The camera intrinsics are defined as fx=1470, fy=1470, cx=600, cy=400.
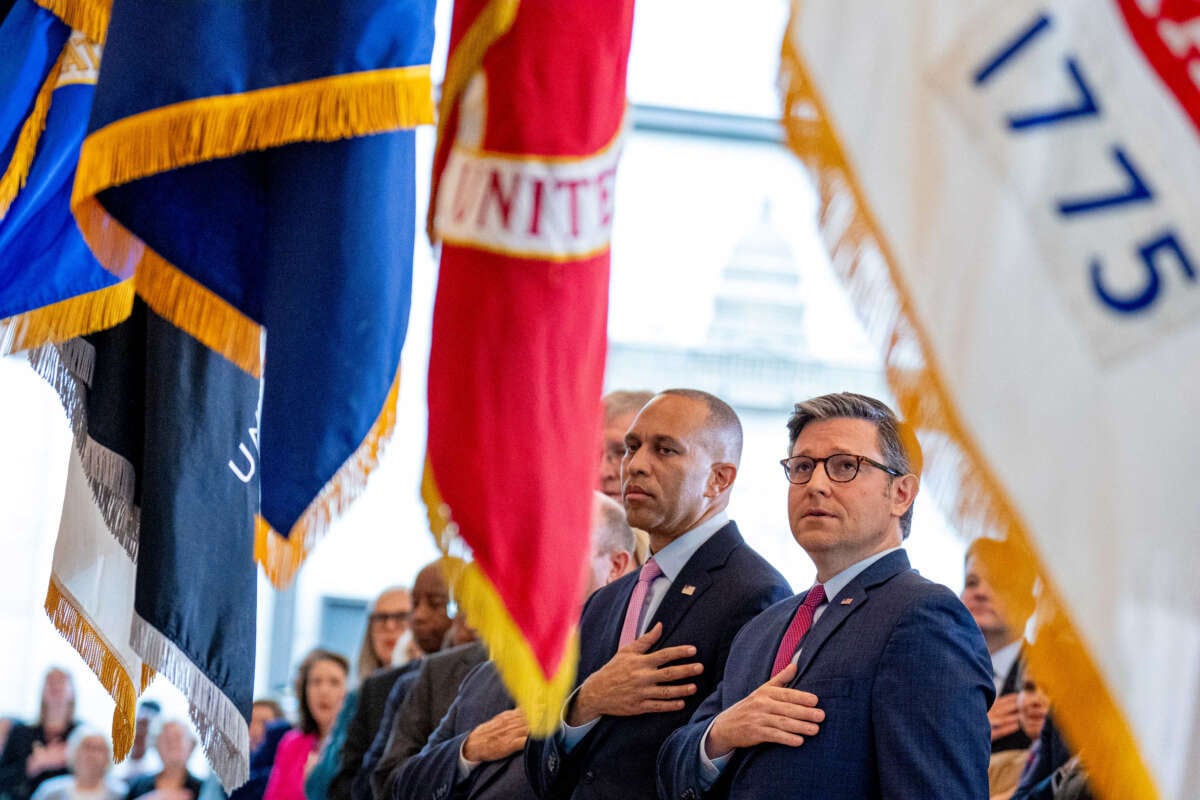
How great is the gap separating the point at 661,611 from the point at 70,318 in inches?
50.7

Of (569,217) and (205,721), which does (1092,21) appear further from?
(205,721)

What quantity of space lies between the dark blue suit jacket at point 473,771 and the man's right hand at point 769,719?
744mm

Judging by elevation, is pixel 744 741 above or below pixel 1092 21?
below

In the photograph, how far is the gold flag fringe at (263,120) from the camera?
204 centimetres

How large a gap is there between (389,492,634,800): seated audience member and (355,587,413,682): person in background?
62.3 inches

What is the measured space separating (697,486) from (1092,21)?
2050 millimetres

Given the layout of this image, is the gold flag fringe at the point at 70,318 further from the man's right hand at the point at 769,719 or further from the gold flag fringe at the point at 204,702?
the man's right hand at the point at 769,719

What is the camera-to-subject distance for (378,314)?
7.06 ft

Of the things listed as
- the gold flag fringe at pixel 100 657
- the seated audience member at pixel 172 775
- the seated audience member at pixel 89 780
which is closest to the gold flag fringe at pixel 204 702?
the gold flag fringe at pixel 100 657

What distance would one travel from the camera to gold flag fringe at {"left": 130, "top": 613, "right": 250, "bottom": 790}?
2676 mm

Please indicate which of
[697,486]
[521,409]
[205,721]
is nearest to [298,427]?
[521,409]

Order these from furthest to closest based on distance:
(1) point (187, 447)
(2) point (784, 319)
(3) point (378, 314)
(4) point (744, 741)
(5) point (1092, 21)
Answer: (2) point (784, 319), (1) point (187, 447), (4) point (744, 741), (3) point (378, 314), (5) point (1092, 21)

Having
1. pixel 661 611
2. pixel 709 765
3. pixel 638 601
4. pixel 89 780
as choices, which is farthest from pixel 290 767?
pixel 709 765

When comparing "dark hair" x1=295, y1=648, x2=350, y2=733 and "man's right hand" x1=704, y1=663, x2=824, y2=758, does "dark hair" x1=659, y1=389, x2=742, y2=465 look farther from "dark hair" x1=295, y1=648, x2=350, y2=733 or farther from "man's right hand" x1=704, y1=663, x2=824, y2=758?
"dark hair" x1=295, y1=648, x2=350, y2=733
